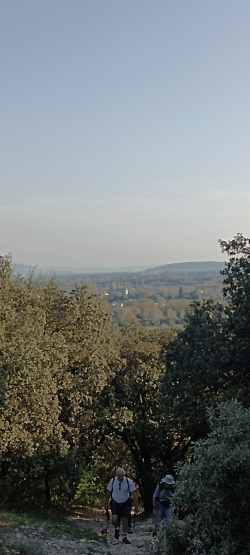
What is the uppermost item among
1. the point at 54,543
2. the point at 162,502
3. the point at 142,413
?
the point at 162,502

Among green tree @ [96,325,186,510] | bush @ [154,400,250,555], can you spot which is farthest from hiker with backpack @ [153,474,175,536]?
green tree @ [96,325,186,510]

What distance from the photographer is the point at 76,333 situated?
24844 millimetres

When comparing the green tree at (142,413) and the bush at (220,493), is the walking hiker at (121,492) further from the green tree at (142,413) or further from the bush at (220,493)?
the green tree at (142,413)

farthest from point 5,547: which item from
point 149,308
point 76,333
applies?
point 149,308

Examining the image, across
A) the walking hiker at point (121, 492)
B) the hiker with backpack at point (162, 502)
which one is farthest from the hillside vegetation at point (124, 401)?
the walking hiker at point (121, 492)

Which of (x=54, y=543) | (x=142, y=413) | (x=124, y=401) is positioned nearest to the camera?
(x=54, y=543)

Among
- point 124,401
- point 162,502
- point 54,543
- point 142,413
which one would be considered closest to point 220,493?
point 162,502

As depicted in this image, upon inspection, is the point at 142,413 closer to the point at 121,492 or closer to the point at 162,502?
the point at 121,492

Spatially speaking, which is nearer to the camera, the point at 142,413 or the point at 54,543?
the point at 54,543

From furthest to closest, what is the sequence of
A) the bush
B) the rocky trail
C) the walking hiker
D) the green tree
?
the green tree, the walking hiker, the rocky trail, the bush

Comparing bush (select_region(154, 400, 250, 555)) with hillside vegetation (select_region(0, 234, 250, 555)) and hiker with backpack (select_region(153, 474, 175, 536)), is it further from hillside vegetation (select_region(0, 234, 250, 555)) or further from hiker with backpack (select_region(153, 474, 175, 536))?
hiker with backpack (select_region(153, 474, 175, 536))

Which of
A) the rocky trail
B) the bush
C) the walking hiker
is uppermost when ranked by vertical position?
the bush

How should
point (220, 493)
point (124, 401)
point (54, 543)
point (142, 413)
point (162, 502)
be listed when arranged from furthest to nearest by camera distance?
1. point (142, 413)
2. point (124, 401)
3. point (54, 543)
4. point (162, 502)
5. point (220, 493)

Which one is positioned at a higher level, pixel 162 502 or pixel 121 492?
pixel 162 502
